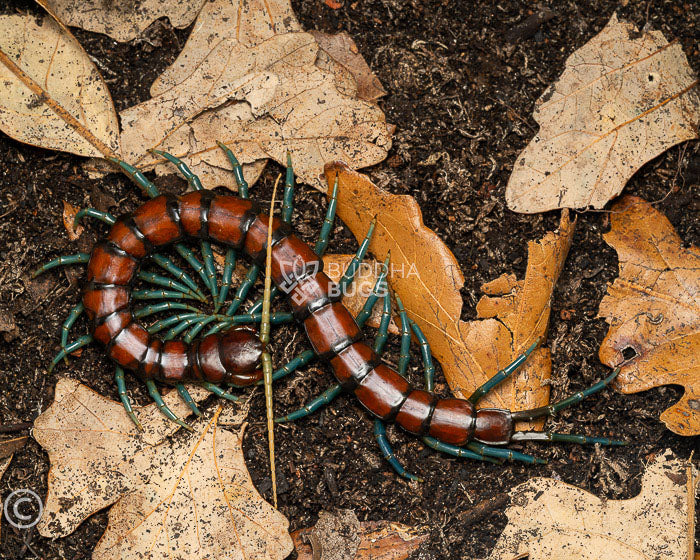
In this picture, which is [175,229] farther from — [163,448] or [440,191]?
[440,191]

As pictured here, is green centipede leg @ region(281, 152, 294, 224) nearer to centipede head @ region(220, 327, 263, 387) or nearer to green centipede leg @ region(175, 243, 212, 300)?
green centipede leg @ region(175, 243, 212, 300)

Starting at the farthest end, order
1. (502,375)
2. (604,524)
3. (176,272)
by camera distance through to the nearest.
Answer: (176,272), (502,375), (604,524)

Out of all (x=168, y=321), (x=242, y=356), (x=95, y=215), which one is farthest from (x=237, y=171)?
(x=242, y=356)

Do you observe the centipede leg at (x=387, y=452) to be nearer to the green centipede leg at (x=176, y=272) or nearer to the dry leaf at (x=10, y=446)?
the green centipede leg at (x=176, y=272)

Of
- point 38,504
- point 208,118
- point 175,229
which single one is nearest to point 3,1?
point 208,118

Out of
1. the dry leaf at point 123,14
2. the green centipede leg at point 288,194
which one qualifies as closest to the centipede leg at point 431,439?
the green centipede leg at point 288,194

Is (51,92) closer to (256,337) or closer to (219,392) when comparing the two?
(256,337)
